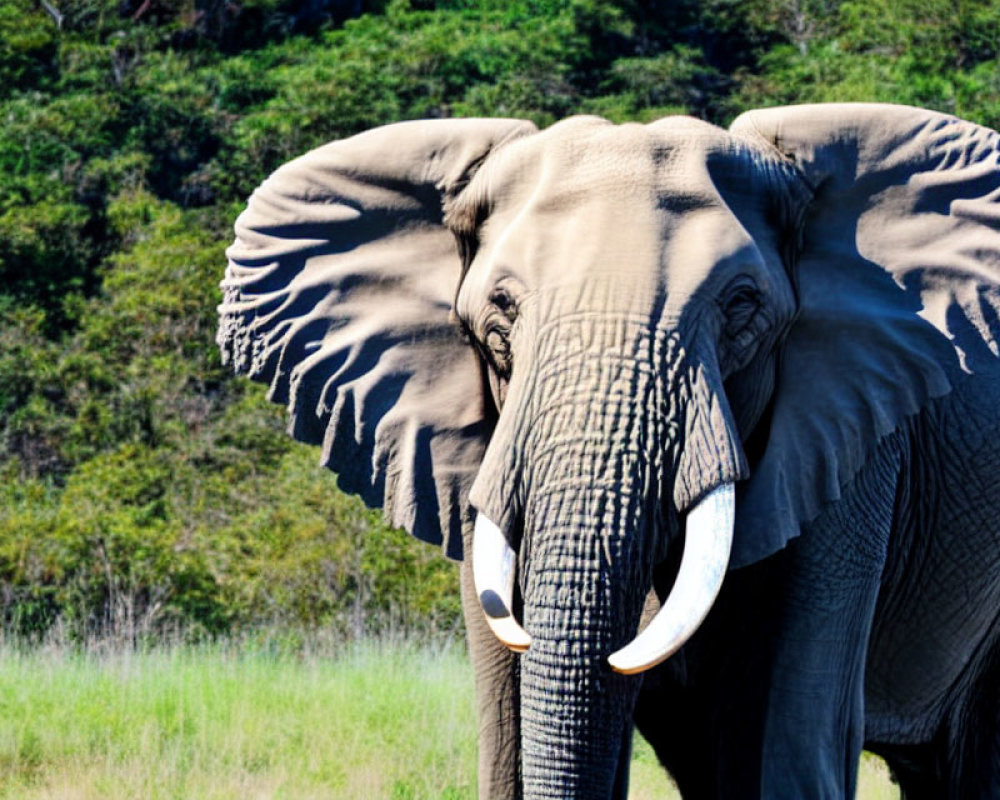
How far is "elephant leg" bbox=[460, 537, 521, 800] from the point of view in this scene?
416 centimetres

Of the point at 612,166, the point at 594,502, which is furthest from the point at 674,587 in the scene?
the point at 612,166

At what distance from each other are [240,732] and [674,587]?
11.8ft

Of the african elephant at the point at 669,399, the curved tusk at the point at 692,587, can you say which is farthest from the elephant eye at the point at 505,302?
the curved tusk at the point at 692,587

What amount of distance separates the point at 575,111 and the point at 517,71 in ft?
7.27

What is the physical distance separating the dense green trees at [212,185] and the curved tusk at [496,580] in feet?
17.4

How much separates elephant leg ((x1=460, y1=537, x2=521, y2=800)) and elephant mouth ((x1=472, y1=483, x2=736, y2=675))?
1.94 ft

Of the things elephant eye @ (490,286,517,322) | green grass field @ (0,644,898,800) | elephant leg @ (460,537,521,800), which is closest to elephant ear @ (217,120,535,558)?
elephant leg @ (460,537,521,800)

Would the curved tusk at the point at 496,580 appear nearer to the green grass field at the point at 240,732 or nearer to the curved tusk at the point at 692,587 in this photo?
the curved tusk at the point at 692,587

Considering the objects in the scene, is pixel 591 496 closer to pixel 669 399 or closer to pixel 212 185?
pixel 669 399

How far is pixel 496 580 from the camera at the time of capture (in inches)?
139

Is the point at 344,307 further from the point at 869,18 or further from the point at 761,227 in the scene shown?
the point at 869,18

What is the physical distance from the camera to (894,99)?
2352cm

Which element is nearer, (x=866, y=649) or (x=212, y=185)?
(x=866, y=649)

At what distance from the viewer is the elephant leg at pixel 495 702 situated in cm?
416
